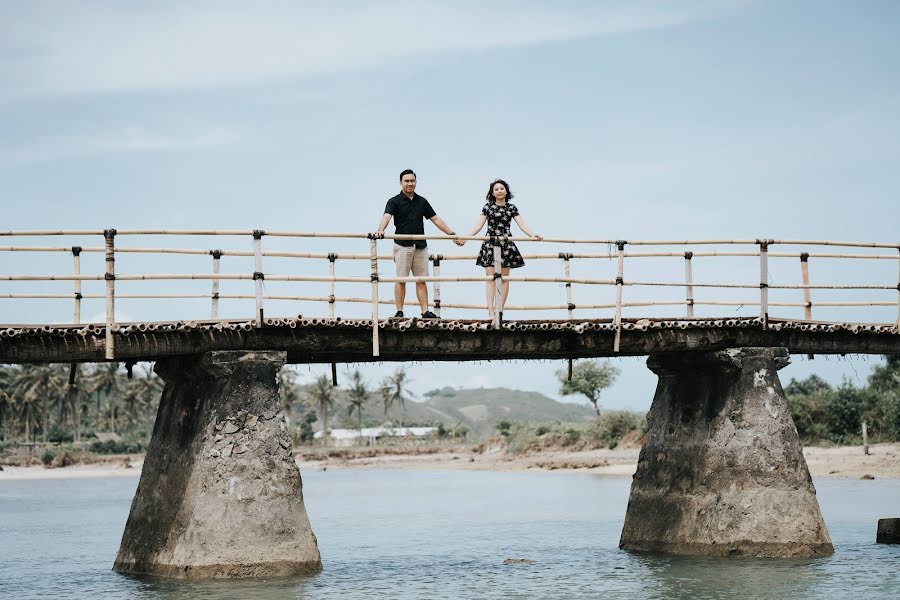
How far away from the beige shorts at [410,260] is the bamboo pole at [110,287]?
382 cm

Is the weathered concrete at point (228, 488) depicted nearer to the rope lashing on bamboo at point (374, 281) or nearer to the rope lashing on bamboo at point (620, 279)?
the rope lashing on bamboo at point (374, 281)

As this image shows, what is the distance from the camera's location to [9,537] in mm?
32812

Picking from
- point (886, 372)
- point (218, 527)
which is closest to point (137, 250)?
point (218, 527)

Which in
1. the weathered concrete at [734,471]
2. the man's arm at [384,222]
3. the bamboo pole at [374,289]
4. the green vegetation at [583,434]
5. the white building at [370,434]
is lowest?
the white building at [370,434]

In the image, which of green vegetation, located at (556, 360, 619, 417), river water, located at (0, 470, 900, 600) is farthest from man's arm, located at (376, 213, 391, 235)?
green vegetation, located at (556, 360, 619, 417)

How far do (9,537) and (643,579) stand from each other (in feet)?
67.0

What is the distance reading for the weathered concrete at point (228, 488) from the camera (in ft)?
52.8

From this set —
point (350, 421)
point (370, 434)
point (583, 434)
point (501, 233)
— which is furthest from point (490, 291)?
point (350, 421)

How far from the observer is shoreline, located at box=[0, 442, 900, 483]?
42.1 metres

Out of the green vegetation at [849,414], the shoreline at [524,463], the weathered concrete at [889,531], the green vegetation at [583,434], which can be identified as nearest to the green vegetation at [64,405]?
the shoreline at [524,463]

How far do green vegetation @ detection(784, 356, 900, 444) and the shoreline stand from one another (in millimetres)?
1176

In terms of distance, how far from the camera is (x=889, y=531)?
22.6 meters

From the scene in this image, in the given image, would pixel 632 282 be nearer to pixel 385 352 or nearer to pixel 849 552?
pixel 385 352

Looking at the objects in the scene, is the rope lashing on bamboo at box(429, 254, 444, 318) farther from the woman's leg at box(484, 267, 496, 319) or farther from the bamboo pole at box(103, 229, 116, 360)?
the bamboo pole at box(103, 229, 116, 360)
